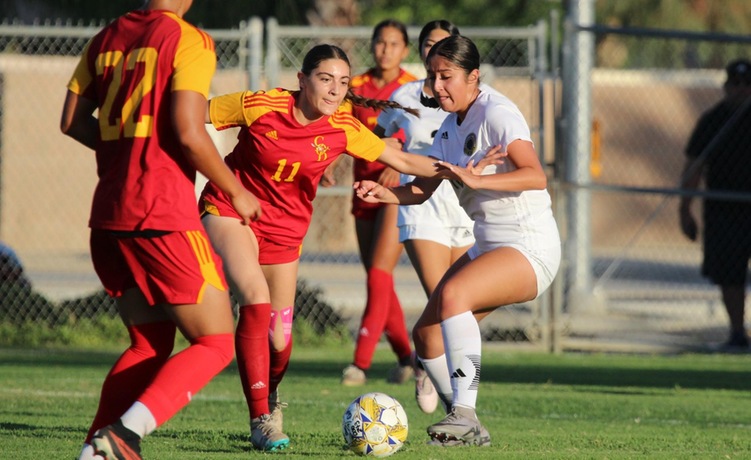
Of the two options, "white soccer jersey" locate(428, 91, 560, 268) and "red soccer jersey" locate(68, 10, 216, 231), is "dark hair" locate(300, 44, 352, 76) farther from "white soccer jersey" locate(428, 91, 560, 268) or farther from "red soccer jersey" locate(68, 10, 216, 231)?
"red soccer jersey" locate(68, 10, 216, 231)

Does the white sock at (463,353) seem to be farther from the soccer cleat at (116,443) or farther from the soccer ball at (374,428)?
the soccer cleat at (116,443)

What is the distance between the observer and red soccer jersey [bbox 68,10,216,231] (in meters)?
4.75

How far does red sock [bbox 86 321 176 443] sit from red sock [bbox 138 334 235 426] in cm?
27

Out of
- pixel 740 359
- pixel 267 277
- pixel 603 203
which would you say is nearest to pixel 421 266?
pixel 267 277

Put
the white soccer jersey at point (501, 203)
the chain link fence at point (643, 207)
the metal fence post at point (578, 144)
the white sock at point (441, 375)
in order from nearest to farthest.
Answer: the white soccer jersey at point (501, 203) < the white sock at point (441, 375) < the metal fence post at point (578, 144) < the chain link fence at point (643, 207)

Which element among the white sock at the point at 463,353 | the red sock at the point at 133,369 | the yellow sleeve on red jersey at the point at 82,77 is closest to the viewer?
the yellow sleeve on red jersey at the point at 82,77

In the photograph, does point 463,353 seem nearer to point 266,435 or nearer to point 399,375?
point 266,435

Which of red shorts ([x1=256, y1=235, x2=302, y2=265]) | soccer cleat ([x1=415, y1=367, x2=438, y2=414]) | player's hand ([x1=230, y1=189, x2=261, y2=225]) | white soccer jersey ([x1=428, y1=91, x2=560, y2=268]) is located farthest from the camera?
soccer cleat ([x1=415, y1=367, x2=438, y2=414])

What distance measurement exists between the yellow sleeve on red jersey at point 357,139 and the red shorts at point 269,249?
639 millimetres

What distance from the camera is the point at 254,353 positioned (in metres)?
6.20

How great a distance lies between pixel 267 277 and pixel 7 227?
705 inches

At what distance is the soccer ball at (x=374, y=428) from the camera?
19.2ft

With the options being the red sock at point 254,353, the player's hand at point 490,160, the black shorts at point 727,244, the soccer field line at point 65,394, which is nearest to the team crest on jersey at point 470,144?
the player's hand at point 490,160

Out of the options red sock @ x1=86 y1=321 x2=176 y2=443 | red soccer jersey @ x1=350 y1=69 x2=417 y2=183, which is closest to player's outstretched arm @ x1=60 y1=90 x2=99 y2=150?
red sock @ x1=86 y1=321 x2=176 y2=443
